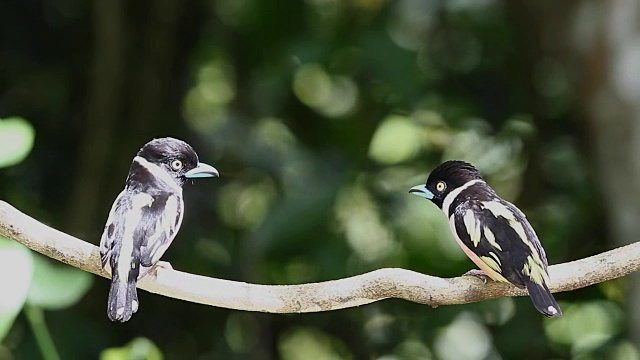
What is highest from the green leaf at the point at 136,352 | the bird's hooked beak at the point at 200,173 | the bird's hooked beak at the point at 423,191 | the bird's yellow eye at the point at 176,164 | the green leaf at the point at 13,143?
the bird's yellow eye at the point at 176,164

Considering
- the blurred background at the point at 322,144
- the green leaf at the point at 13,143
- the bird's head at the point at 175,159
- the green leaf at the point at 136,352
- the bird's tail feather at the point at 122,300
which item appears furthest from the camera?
the blurred background at the point at 322,144

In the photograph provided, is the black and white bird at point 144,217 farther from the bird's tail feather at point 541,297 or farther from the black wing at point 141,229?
the bird's tail feather at point 541,297

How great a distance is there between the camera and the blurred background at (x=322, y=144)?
1.81 meters

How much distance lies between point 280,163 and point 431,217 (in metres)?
0.32

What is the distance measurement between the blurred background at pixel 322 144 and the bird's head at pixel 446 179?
989 mm

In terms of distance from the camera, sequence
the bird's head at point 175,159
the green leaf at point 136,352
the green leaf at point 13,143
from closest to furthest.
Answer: the bird's head at point 175,159 < the green leaf at point 13,143 < the green leaf at point 136,352

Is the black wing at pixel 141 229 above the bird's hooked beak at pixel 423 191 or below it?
above

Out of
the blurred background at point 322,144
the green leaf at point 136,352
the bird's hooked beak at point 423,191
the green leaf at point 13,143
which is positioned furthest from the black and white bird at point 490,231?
the blurred background at point 322,144

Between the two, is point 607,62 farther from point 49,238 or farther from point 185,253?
point 49,238

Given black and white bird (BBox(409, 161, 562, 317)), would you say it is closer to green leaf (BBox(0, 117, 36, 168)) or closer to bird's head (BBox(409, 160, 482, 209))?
bird's head (BBox(409, 160, 482, 209))

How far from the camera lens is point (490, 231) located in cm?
66

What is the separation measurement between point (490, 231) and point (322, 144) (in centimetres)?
132

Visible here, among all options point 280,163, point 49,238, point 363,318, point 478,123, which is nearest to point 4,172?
point 280,163

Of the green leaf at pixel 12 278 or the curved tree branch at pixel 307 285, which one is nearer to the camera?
the curved tree branch at pixel 307 285
